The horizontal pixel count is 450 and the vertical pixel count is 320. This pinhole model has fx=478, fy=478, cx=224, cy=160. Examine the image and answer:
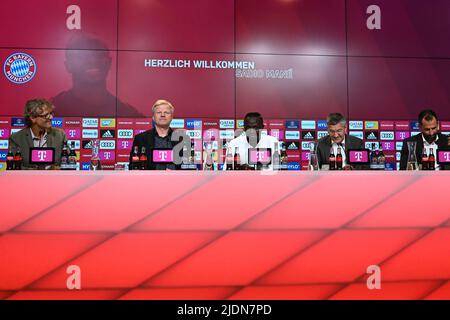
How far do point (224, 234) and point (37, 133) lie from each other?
1749 mm

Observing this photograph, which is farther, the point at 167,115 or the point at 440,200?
the point at 167,115

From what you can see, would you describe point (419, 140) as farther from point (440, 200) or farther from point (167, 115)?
point (167, 115)

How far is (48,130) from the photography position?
3293 millimetres

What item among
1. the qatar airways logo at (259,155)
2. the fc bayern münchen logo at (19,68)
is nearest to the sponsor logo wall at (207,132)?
the fc bayern münchen logo at (19,68)

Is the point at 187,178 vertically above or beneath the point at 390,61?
beneath

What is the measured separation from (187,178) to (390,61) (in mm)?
3474

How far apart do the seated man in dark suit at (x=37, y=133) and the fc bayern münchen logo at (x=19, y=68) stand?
5.18 ft

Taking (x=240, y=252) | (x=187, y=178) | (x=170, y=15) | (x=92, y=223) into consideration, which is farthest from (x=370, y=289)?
(x=170, y=15)

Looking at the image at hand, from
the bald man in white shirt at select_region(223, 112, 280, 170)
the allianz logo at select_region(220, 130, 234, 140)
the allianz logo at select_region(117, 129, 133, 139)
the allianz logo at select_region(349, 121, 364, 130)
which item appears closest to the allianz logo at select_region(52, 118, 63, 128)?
the allianz logo at select_region(117, 129, 133, 139)

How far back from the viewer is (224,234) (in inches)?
91.2

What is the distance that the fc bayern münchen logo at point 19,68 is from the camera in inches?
184

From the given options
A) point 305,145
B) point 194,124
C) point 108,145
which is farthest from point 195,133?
point 305,145

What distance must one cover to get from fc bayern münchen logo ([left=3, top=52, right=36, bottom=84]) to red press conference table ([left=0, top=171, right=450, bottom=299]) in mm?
2722

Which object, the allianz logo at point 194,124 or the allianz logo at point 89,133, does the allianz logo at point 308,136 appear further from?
the allianz logo at point 89,133
